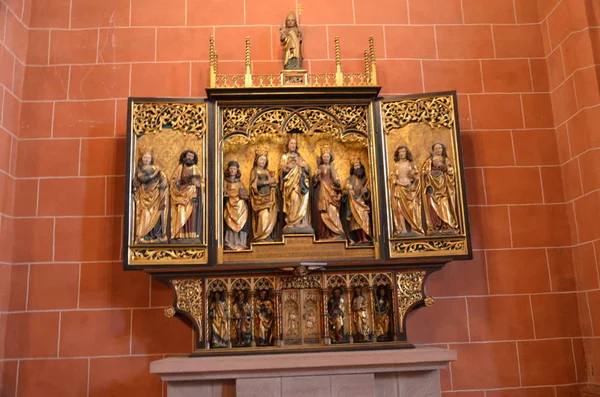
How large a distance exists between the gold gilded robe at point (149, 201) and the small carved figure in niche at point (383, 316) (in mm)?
1865

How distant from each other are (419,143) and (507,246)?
4.30 ft

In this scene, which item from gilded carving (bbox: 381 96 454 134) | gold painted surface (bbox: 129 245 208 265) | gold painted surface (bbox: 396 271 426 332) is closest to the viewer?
gold painted surface (bbox: 129 245 208 265)

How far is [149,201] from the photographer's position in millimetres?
4984

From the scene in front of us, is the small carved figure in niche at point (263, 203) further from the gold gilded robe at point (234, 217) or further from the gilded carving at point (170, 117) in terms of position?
the gilded carving at point (170, 117)

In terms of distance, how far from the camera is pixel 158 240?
194 inches

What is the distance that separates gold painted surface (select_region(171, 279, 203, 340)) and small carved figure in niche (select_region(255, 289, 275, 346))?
0.48 meters

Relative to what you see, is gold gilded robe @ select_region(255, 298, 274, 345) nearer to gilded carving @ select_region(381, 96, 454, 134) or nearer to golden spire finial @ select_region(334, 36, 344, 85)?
gilded carving @ select_region(381, 96, 454, 134)

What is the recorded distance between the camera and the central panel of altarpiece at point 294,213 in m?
4.98

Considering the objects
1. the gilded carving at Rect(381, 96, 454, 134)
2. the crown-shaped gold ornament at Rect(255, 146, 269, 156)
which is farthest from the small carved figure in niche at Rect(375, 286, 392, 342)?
the crown-shaped gold ornament at Rect(255, 146, 269, 156)

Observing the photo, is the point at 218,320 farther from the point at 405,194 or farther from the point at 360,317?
the point at 405,194

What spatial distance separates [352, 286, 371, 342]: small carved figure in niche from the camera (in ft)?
16.7

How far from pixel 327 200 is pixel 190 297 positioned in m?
1.39

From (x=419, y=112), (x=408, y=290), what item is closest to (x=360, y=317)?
(x=408, y=290)

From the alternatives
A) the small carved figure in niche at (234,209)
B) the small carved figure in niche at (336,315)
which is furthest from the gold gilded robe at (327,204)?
the small carved figure in niche at (234,209)
